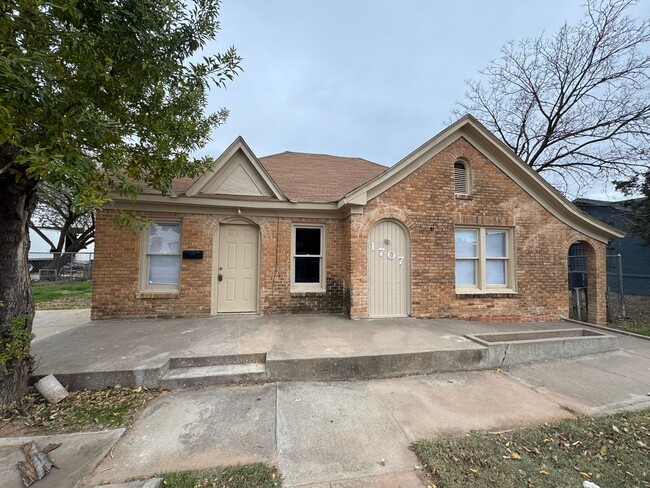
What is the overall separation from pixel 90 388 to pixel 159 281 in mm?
3406

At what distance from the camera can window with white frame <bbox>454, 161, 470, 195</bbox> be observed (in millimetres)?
7547

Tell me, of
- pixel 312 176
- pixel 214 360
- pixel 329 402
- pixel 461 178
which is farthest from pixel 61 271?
pixel 461 178

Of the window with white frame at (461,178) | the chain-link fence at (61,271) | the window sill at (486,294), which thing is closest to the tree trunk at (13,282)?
the window sill at (486,294)

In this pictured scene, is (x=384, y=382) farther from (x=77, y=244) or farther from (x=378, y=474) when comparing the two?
(x=77, y=244)

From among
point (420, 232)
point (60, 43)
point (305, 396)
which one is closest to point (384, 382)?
point (305, 396)

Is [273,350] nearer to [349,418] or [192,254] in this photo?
[349,418]

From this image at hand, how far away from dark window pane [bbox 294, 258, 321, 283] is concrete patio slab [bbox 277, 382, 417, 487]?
3.64 metres

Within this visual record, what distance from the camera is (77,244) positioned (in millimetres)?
24609

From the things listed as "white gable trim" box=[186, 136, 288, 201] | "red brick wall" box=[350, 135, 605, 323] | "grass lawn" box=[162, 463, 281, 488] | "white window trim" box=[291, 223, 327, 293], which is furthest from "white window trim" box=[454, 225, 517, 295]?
"grass lawn" box=[162, 463, 281, 488]

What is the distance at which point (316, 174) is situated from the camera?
967 cm

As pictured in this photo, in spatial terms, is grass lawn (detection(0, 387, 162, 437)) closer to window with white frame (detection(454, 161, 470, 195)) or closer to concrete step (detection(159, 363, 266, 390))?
concrete step (detection(159, 363, 266, 390))

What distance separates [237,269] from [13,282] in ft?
13.4

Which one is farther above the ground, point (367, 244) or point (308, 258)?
point (367, 244)

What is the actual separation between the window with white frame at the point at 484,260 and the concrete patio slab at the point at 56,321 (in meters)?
9.26
